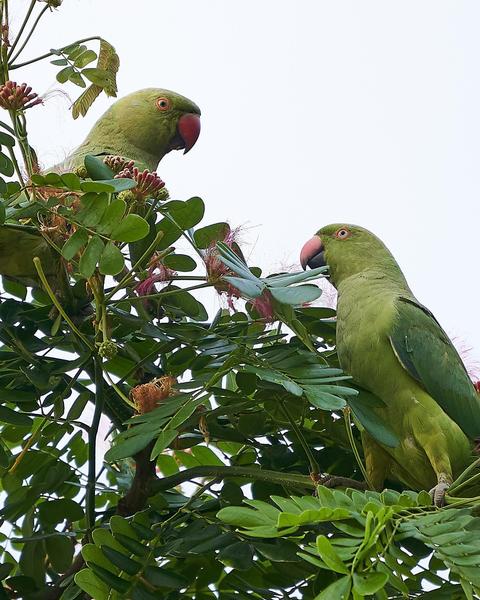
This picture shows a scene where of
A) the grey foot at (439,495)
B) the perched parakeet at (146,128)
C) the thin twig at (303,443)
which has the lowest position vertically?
the grey foot at (439,495)

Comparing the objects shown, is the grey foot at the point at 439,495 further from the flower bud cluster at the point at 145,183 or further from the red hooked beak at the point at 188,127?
the red hooked beak at the point at 188,127

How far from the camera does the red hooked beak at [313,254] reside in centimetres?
141

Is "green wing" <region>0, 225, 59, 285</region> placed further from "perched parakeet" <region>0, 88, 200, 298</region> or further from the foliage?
"perched parakeet" <region>0, 88, 200, 298</region>

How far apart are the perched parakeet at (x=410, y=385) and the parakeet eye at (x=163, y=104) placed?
63 centimetres

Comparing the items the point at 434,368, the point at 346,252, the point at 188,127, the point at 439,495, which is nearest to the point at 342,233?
the point at 346,252

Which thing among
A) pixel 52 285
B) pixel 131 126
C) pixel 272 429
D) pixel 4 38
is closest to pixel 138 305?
pixel 52 285

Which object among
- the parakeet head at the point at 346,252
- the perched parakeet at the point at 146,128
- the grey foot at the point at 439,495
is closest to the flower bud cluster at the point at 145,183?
the grey foot at the point at 439,495

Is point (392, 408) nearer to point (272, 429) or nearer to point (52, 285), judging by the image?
point (272, 429)

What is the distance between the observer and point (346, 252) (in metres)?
1.38

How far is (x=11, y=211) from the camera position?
34.7 inches

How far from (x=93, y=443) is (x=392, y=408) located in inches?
15.5

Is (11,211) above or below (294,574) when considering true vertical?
above

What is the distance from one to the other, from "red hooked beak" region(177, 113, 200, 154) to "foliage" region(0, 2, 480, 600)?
0.50 meters

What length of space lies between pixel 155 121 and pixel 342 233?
0.46m
